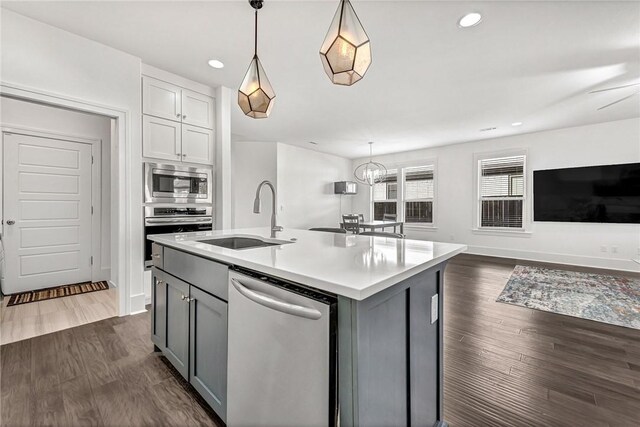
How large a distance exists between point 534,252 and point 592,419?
197 inches

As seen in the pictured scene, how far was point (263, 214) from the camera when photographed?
6363mm

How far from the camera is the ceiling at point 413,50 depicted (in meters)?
2.10

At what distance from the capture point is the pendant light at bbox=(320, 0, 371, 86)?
52.1 inches

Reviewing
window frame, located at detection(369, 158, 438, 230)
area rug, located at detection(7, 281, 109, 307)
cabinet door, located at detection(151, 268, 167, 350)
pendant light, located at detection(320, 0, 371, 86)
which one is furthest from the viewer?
window frame, located at detection(369, 158, 438, 230)

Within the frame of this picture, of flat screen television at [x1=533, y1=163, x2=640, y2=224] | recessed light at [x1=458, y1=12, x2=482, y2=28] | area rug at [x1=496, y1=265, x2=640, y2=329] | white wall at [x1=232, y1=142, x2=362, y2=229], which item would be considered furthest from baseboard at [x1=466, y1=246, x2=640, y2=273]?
recessed light at [x1=458, y1=12, x2=482, y2=28]

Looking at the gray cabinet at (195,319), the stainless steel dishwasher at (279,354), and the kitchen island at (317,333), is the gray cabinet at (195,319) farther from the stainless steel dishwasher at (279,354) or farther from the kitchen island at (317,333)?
the stainless steel dishwasher at (279,354)

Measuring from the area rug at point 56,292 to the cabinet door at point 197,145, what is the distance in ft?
7.26

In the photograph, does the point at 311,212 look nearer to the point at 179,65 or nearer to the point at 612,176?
the point at 179,65

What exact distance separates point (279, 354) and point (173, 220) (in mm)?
2701

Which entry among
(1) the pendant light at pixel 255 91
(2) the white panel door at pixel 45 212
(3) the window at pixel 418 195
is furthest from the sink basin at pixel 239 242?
(3) the window at pixel 418 195

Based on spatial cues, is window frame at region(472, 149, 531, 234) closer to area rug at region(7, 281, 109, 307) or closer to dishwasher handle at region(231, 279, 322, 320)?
dishwasher handle at region(231, 279, 322, 320)

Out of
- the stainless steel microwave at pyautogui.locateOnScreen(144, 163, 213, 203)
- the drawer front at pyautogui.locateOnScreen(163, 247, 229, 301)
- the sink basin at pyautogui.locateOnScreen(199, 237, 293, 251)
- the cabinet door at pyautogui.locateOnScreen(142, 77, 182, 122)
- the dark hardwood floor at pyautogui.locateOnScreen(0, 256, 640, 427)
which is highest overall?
the cabinet door at pyautogui.locateOnScreen(142, 77, 182, 122)

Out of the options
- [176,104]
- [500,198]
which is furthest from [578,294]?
[176,104]

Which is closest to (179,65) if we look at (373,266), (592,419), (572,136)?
(373,266)
